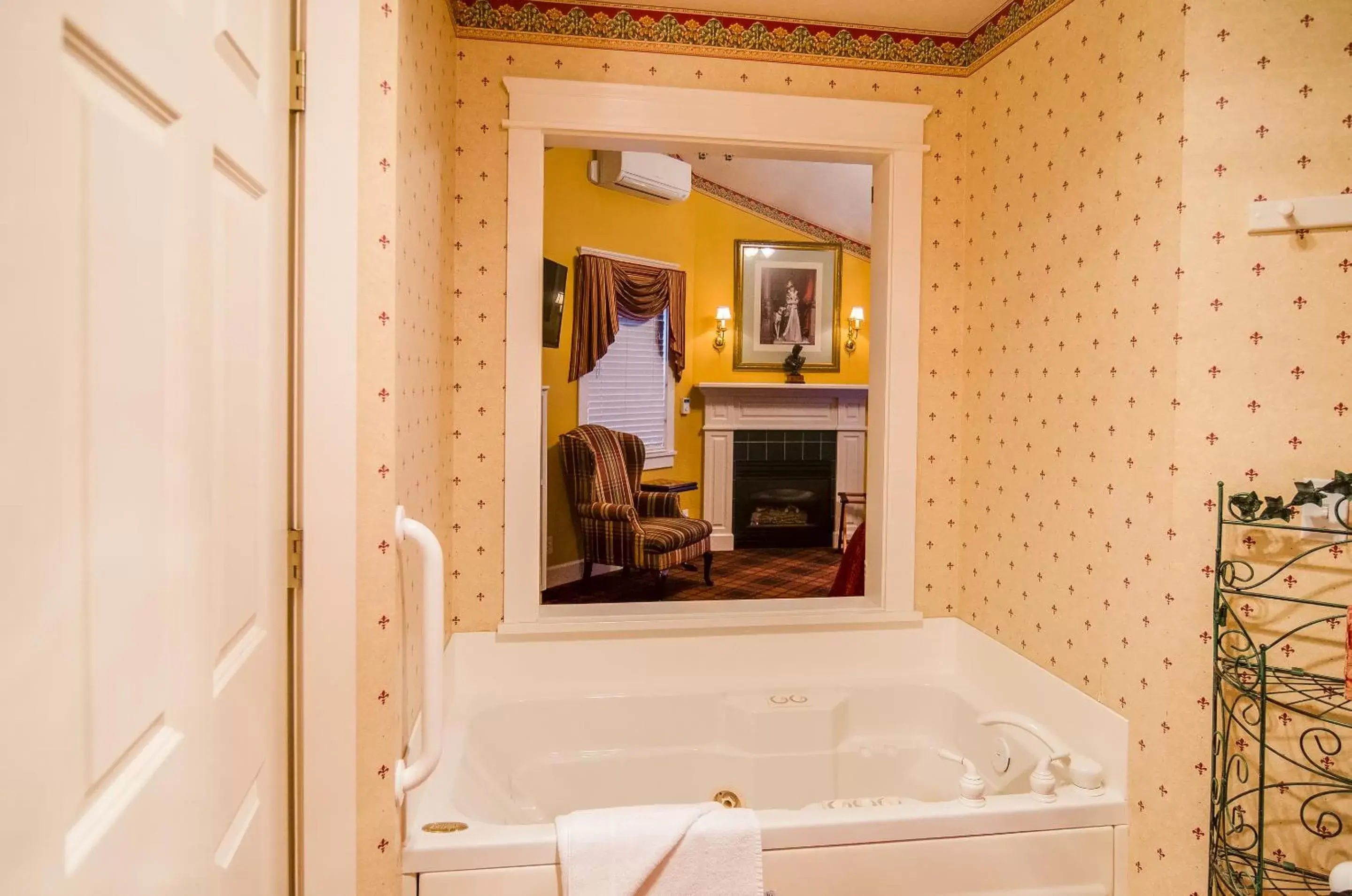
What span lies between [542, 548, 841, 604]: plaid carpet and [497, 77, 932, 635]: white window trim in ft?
7.95

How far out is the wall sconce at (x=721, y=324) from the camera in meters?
6.81

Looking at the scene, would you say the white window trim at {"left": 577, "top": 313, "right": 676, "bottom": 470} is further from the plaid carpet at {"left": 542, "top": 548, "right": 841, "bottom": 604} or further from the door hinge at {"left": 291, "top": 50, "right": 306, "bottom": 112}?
the door hinge at {"left": 291, "top": 50, "right": 306, "bottom": 112}

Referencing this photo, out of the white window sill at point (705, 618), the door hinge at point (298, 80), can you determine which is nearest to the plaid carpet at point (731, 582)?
the white window sill at point (705, 618)

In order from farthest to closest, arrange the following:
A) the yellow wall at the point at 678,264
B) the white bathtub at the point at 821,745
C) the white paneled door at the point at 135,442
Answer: the yellow wall at the point at 678,264 < the white bathtub at the point at 821,745 < the white paneled door at the point at 135,442

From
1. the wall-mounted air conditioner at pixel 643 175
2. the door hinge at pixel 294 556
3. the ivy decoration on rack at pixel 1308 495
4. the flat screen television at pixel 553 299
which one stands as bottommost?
the door hinge at pixel 294 556

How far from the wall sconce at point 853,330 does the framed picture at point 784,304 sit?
111 mm

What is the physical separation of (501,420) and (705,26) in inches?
50.8

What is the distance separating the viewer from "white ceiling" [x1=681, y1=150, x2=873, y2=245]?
604 cm

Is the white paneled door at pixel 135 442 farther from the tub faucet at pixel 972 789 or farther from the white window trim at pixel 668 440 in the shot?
the white window trim at pixel 668 440

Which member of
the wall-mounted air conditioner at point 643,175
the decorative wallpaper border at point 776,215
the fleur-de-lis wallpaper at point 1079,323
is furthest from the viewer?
the decorative wallpaper border at point 776,215

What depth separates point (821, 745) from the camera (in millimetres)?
2371

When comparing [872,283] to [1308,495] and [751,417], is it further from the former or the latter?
[751,417]

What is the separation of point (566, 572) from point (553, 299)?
1826 mm

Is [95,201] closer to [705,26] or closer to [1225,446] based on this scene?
[1225,446]
